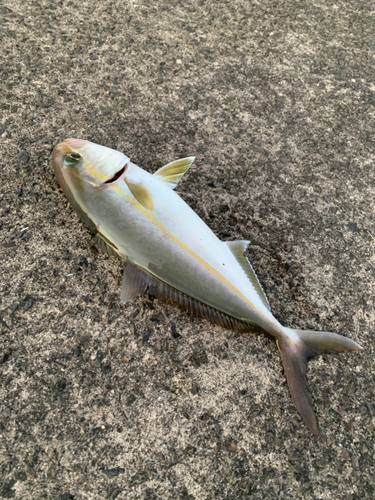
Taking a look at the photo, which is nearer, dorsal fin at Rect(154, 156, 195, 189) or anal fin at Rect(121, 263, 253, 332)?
anal fin at Rect(121, 263, 253, 332)

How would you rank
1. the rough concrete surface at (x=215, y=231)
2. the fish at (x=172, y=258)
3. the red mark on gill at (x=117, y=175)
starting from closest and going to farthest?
the rough concrete surface at (x=215, y=231), the fish at (x=172, y=258), the red mark on gill at (x=117, y=175)

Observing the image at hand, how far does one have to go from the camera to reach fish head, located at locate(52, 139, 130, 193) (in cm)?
209

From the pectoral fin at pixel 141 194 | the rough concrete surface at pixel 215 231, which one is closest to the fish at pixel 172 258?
the pectoral fin at pixel 141 194

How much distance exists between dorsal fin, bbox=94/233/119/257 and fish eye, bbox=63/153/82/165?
41 centimetres

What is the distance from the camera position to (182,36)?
342 cm

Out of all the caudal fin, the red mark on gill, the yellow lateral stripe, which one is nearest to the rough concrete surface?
the caudal fin

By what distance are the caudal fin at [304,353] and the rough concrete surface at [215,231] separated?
7 cm

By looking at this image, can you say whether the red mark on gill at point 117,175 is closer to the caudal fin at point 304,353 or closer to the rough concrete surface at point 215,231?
the rough concrete surface at point 215,231

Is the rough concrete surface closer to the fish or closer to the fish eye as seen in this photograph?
the fish

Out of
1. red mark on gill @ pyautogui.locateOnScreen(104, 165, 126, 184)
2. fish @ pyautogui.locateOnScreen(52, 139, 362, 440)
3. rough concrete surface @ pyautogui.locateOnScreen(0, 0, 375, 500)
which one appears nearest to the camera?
rough concrete surface @ pyautogui.locateOnScreen(0, 0, 375, 500)

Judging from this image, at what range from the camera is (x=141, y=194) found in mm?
2061

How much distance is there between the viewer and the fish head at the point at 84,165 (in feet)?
6.86

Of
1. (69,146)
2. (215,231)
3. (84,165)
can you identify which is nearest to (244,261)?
(215,231)

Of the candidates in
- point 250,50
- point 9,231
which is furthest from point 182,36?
point 9,231
